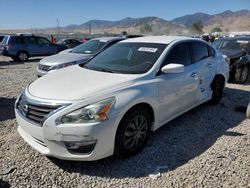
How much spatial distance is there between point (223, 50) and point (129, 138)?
22.8ft

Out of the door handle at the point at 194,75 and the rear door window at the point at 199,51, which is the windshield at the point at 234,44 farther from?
the door handle at the point at 194,75

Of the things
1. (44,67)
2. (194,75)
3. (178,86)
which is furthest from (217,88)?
(44,67)

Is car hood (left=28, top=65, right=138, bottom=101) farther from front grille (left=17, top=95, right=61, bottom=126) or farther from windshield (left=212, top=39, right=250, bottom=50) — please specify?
windshield (left=212, top=39, right=250, bottom=50)

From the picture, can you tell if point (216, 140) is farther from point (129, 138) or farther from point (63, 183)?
point (63, 183)

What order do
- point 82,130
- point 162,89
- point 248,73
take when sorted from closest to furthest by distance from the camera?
point 82,130 < point 162,89 < point 248,73

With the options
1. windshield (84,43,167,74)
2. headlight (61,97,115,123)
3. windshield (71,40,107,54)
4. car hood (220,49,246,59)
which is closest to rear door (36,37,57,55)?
windshield (71,40,107,54)

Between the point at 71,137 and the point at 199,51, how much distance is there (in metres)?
3.29

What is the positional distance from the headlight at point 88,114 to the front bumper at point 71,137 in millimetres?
59

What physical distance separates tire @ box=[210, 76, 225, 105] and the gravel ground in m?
1.08

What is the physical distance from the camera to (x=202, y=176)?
3.15 m

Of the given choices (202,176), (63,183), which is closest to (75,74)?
(63,183)

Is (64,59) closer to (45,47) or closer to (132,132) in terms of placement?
(132,132)

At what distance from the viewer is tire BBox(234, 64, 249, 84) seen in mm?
8078

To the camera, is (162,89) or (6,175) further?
(162,89)
